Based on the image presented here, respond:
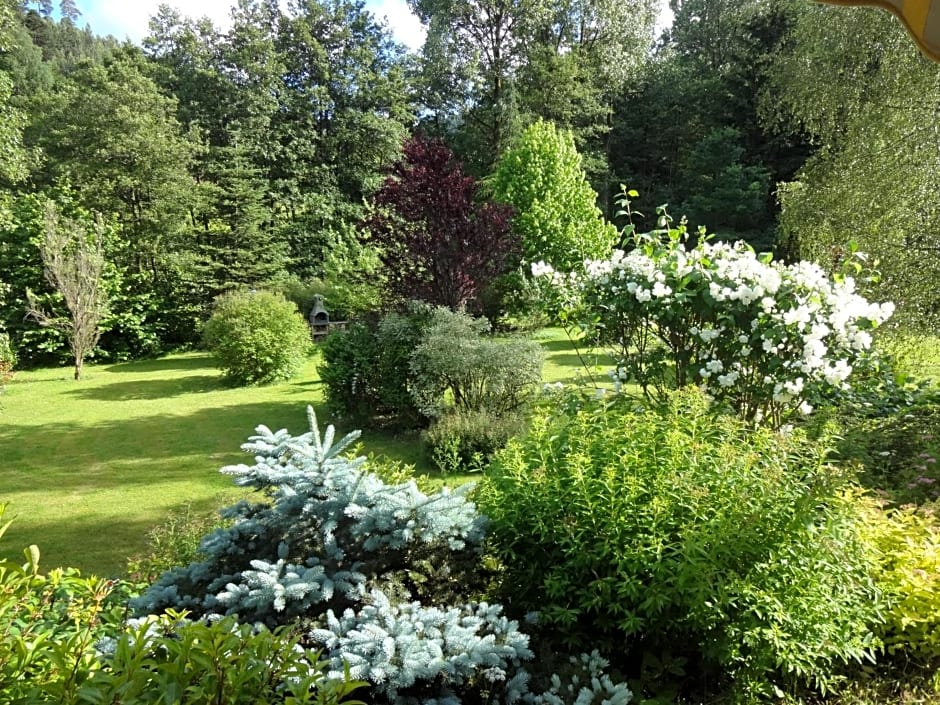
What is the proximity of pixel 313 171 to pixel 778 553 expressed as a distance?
25869mm

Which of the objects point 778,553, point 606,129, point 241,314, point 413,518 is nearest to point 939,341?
point 778,553

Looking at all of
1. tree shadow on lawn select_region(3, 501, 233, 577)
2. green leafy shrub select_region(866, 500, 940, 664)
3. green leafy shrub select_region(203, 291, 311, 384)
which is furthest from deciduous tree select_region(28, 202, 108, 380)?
green leafy shrub select_region(866, 500, 940, 664)

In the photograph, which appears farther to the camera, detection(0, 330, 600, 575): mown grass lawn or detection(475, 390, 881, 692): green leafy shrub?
detection(0, 330, 600, 575): mown grass lawn

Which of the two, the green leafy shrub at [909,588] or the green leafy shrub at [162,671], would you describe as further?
the green leafy shrub at [909,588]

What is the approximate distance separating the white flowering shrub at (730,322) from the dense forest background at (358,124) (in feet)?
16.9

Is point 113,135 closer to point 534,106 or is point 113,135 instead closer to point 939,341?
point 534,106

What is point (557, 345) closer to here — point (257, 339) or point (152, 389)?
point (257, 339)

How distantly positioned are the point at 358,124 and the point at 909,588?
2681cm

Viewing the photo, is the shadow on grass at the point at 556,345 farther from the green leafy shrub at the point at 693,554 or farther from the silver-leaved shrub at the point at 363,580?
the silver-leaved shrub at the point at 363,580

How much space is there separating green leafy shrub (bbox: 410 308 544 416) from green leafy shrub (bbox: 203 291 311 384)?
5.33m

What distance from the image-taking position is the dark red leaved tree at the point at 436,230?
8336 millimetres

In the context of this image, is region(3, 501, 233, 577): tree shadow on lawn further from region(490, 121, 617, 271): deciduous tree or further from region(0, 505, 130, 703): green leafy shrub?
region(490, 121, 617, 271): deciduous tree

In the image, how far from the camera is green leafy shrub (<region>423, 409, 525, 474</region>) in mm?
6535

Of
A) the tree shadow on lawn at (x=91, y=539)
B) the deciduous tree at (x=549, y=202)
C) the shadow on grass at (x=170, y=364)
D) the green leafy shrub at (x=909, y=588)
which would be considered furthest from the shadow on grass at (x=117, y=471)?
the deciduous tree at (x=549, y=202)
